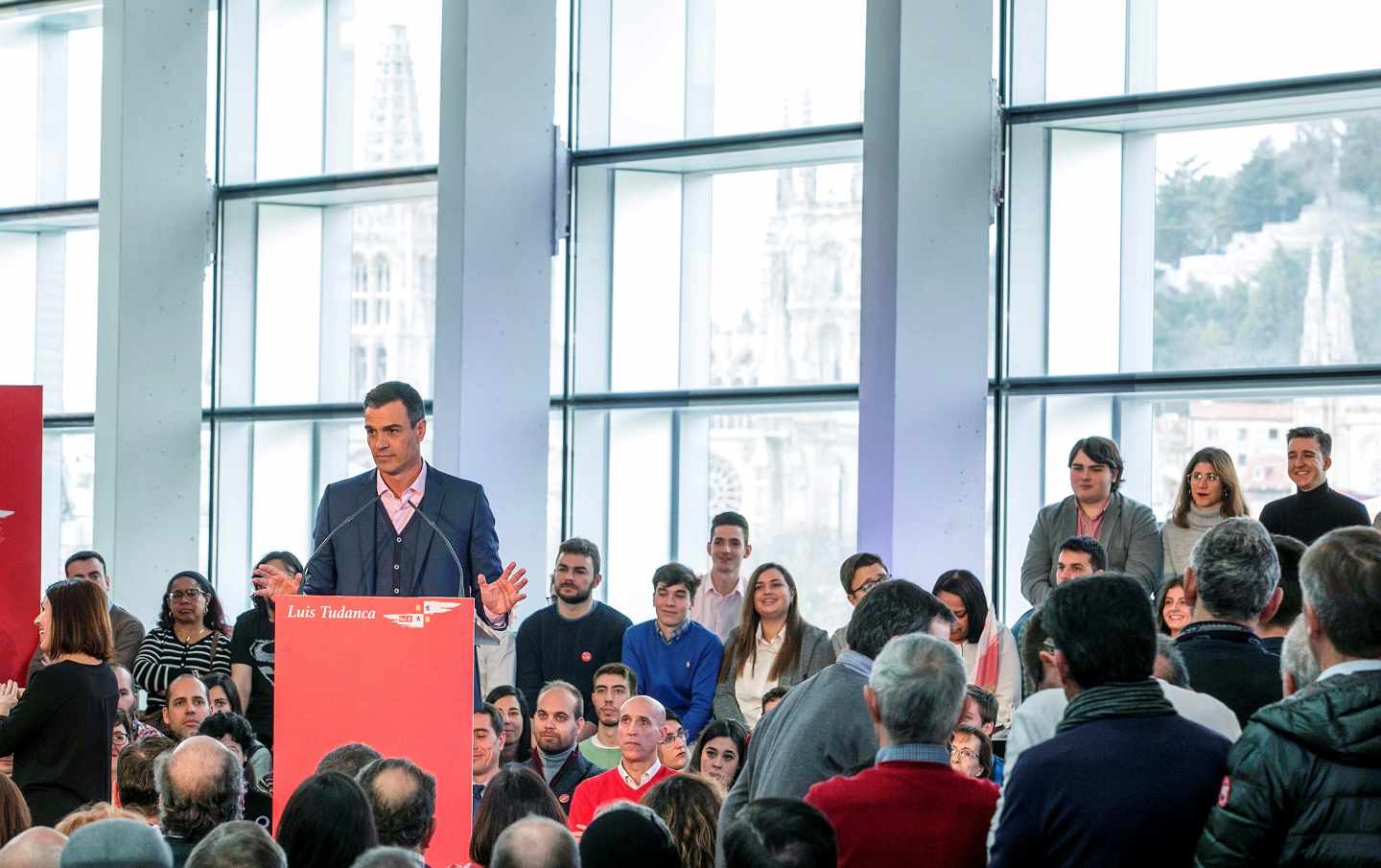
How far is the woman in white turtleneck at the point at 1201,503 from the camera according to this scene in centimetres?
614

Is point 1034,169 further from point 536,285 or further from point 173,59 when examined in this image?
point 173,59

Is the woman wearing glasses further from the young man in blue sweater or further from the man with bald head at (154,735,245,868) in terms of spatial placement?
the man with bald head at (154,735,245,868)

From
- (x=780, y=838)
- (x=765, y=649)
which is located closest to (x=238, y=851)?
(x=780, y=838)

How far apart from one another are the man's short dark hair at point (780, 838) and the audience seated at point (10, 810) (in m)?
2.28

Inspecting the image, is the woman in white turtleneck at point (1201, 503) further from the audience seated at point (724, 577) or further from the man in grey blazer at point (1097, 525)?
the audience seated at point (724, 577)

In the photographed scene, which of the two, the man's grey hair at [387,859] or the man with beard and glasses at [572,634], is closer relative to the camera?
the man's grey hair at [387,859]

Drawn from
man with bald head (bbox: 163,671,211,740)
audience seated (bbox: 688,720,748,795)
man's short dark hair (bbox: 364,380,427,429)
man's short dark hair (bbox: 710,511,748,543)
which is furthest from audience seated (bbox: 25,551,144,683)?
man's short dark hair (bbox: 364,380,427,429)

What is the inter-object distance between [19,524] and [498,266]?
345 cm

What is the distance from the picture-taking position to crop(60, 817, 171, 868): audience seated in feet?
9.69

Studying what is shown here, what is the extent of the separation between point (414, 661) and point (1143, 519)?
3.50 metres

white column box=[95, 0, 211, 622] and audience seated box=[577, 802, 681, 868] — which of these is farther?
white column box=[95, 0, 211, 622]

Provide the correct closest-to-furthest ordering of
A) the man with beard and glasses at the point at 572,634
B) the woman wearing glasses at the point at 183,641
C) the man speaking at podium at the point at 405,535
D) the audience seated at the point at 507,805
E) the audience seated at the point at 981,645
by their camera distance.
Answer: the audience seated at the point at 507,805
the man speaking at podium at the point at 405,535
the audience seated at the point at 981,645
the man with beard and glasses at the point at 572,634
the woman wearing glasses at the point at 183,641

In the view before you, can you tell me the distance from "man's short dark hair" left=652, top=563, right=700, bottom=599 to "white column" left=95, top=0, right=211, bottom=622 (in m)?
3.88

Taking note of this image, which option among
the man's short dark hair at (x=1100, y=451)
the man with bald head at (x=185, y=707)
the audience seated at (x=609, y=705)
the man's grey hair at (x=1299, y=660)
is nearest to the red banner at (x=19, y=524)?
the man with bald head at (x=185, y=707)
